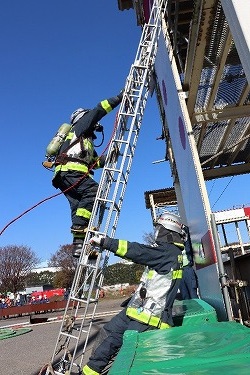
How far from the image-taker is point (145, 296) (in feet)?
12.0

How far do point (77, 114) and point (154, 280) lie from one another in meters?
2.56

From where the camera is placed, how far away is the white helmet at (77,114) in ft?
17.2

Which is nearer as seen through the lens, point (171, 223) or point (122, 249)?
point (122, 249)

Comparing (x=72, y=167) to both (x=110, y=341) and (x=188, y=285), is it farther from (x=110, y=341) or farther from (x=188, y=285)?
(x=188, y=285)

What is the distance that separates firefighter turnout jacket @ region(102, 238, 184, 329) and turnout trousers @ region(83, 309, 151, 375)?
8cm

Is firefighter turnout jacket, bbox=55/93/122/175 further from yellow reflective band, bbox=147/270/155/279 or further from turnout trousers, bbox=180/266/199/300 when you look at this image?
turnout trousers, bbox=180/266/199/300

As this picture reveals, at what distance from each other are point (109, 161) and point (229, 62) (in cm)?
501

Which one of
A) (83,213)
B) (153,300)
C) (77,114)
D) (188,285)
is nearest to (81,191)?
(83,213)

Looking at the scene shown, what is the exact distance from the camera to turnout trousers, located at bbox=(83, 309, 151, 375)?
3.59 metres

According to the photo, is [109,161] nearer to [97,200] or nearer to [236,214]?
[97,200]

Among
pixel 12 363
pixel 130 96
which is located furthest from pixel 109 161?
pixel 12 363

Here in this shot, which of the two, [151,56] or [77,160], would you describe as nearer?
[77,160]

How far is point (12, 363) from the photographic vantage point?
6148mm

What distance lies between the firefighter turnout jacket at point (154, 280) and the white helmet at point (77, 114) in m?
2.13
